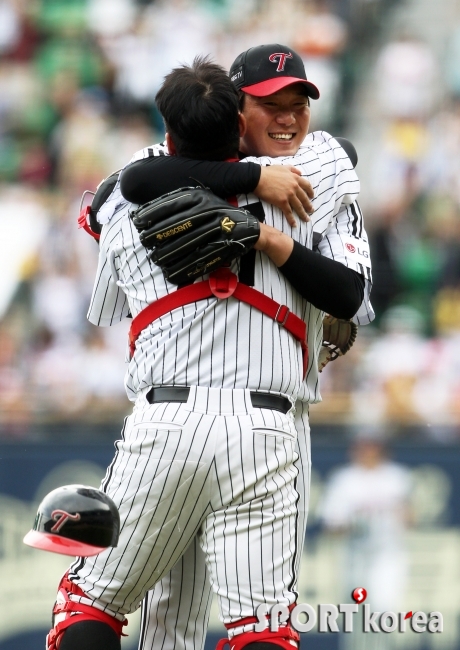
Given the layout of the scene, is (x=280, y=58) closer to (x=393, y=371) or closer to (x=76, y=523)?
(x=76, y=523)

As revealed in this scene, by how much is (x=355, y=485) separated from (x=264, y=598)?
184 inches

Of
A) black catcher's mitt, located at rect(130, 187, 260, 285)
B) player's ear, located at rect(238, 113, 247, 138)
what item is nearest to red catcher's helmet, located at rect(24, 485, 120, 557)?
black catcher's mitt, located at rect(130, 187, 260, 285)

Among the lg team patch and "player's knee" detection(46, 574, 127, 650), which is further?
the lg team patch

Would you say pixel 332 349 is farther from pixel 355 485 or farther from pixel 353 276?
pixel 355 485

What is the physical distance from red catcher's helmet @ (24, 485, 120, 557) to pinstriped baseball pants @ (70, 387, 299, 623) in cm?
12

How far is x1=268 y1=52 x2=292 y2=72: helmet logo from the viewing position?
10.6ft

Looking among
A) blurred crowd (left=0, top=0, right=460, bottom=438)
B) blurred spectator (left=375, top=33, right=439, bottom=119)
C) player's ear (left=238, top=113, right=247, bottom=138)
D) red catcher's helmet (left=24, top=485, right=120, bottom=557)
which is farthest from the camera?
blurred spectator (left=375, top=33, right=439, bottom=119)

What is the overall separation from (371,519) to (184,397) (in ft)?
15.7

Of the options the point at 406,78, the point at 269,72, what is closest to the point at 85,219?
the point at 269,72

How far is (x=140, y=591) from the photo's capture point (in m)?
2.98

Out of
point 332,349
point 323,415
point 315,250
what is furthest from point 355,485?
point 315,250

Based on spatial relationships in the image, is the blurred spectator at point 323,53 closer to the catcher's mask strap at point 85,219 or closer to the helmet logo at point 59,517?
the catcher's mask strap at point 85,219

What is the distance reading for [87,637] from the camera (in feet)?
9.55

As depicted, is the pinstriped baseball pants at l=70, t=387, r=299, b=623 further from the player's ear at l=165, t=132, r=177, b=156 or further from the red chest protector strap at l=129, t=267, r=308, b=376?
the player's ear at l=165, t=132, r=177, b=156
